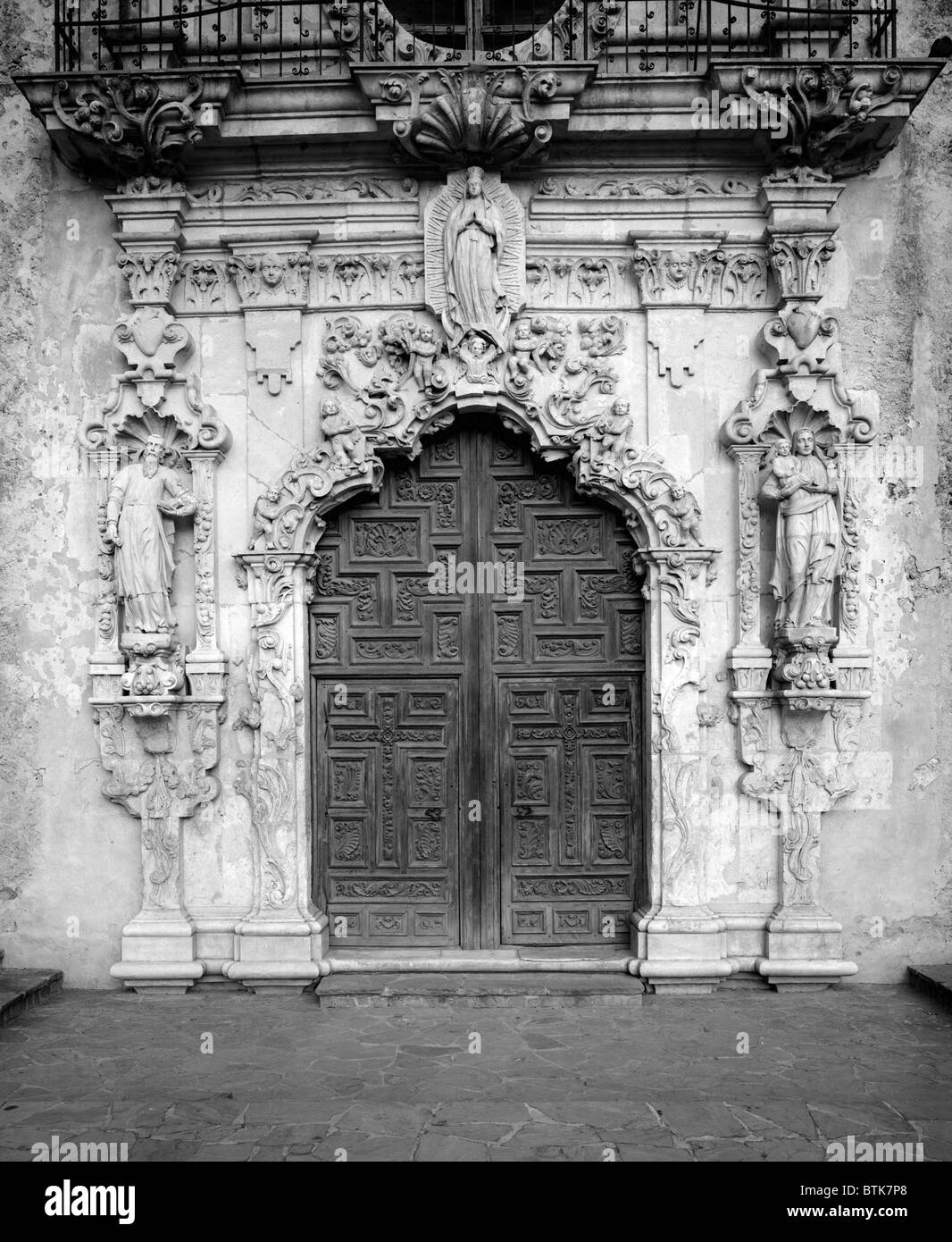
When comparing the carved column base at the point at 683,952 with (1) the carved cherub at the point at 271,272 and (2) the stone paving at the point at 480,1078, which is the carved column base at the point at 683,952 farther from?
(1) the carved cherub at the point at 271,272

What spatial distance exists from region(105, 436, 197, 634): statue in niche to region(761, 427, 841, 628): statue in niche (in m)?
3.61

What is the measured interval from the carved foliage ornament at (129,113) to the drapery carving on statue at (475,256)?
1555 millimetres

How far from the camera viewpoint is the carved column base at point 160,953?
22.8 ft

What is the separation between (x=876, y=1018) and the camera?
6.43 m

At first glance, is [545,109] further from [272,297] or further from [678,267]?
[272,297]

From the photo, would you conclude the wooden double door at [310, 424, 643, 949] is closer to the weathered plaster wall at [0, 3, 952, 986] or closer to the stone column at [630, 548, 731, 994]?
the stone column at [630, 548, 731, 994]

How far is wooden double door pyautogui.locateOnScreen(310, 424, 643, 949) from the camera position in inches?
284

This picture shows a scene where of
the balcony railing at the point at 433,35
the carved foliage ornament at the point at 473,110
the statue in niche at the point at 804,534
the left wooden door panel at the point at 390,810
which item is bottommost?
the left wooden door panel at the point at 390,810

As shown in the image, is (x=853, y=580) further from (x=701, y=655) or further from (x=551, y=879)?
(x=551, y=879)

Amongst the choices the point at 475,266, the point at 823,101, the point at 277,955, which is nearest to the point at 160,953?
the point at 277,955

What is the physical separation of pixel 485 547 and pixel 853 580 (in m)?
2.30

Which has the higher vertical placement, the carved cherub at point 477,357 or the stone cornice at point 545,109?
the stone cornice at point 545,109

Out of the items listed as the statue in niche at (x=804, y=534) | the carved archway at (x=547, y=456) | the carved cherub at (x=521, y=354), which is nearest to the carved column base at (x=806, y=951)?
the statue in niche at (x=804, y=534)

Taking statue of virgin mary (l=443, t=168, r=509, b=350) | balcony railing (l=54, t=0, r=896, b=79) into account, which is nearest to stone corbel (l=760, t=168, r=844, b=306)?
balcony railing (l=54, t=0, r=896, b=79)
